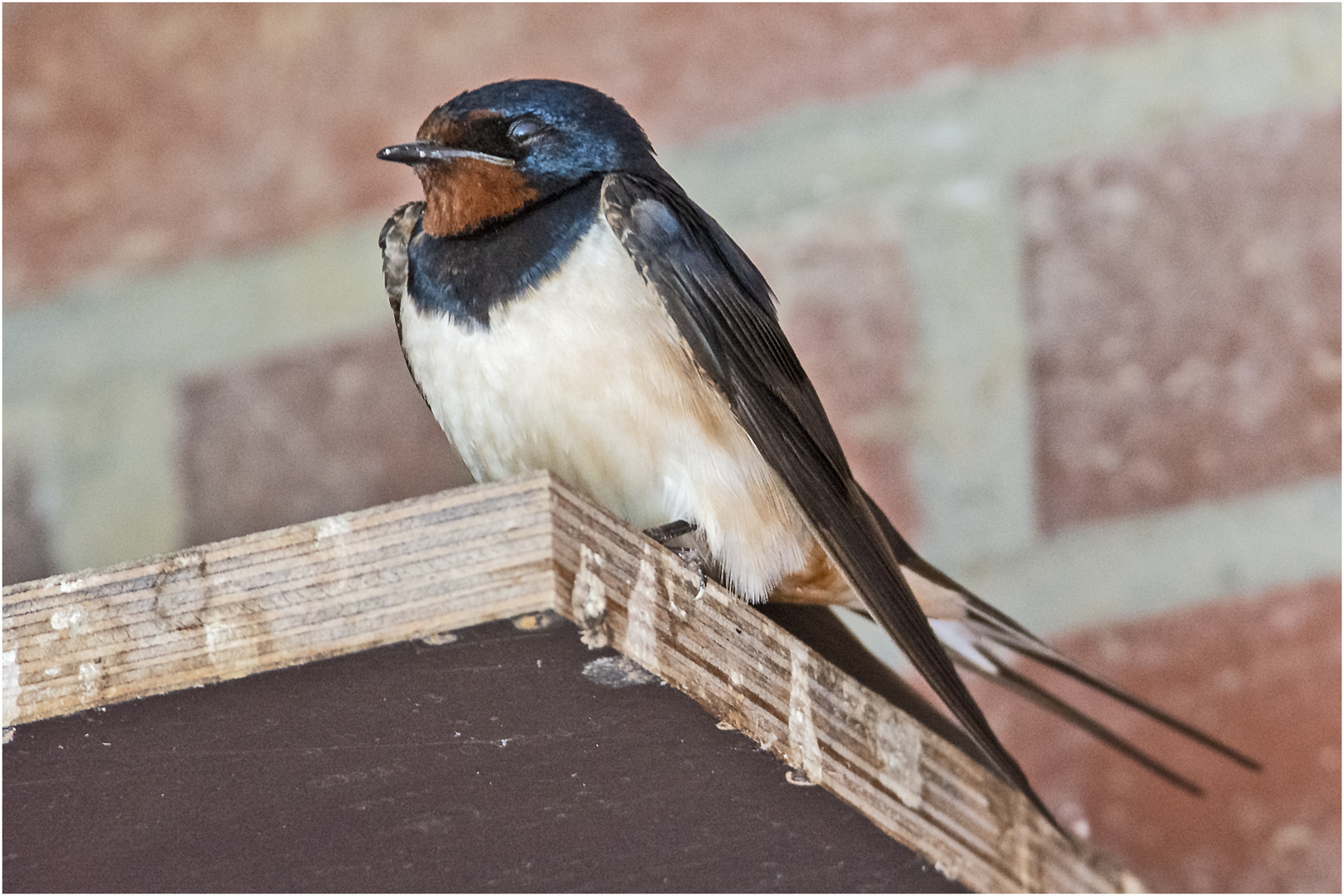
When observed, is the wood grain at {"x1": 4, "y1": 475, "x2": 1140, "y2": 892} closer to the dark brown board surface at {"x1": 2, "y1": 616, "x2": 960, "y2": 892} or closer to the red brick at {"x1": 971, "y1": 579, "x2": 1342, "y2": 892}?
the dark brown board surface at {"x1": 2, "y1": 616, "x2": 960, "y2": 892}

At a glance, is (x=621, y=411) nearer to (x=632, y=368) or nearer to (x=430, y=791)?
(x=632, y=368)

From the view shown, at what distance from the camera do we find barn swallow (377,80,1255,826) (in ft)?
2.56

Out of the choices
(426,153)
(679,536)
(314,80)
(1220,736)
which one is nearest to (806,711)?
(679,536)

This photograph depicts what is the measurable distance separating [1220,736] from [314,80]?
0.79 metres

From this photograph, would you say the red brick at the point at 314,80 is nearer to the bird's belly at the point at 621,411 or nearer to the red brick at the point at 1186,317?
the red brick at the point at 1186,317

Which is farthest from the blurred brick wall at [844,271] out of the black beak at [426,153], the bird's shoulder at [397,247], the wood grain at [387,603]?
the wood grain at [387,603]

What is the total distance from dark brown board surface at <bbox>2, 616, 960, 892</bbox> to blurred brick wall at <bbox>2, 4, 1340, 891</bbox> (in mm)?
437

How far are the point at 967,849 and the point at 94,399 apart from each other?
0.75 metres

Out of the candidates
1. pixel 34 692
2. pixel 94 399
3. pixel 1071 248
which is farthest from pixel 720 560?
pixel 94 399

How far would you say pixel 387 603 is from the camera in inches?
21.4

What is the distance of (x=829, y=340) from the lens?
118 centimetres

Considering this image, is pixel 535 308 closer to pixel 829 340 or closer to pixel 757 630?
pixel 757 630

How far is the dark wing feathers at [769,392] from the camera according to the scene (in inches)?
29.3

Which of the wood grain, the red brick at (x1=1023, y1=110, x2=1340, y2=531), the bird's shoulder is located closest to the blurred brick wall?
the red brick at (x1=1023, y1=110, x2=1340, y2=531)
